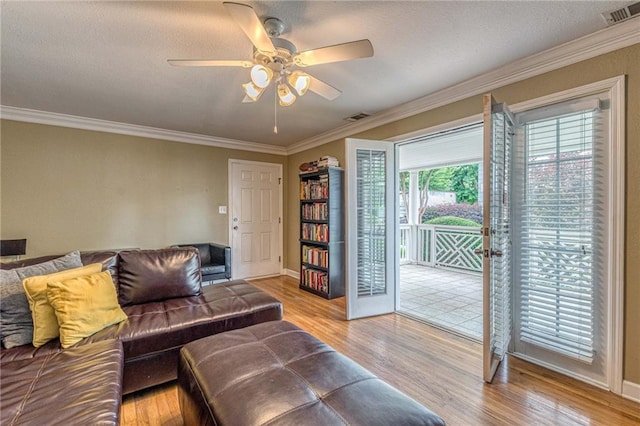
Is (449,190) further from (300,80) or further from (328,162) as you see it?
(300,80)

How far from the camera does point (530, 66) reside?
2.21 m

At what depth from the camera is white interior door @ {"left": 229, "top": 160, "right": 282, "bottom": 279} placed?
4.83 metres

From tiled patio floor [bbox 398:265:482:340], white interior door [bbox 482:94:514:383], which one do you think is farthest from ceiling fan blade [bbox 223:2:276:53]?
tiled patio floor [bbox 398:265:482:340]

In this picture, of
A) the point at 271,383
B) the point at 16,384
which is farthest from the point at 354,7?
the point at 16,384

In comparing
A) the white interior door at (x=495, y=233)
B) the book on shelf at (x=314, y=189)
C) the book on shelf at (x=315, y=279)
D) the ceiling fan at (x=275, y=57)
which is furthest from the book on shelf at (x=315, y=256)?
the ceiling fan at (x=275, y=57)

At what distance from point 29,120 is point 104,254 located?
2390mm

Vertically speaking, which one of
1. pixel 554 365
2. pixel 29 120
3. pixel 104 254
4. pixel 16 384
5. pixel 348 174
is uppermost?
pixel 29 120

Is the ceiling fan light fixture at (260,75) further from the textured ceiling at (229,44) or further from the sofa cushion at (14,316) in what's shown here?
the sofa cushion at (14,316)

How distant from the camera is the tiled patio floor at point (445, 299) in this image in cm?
305

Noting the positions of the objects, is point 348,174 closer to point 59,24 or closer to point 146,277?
point 146,277

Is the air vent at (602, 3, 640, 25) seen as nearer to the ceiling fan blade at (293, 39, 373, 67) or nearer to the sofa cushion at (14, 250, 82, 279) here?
the ceiling fan blade at (293, 39, 373, 67)

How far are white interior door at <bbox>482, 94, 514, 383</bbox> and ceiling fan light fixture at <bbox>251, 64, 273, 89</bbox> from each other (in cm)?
142

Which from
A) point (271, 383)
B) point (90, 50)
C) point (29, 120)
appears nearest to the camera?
point (271, 383)

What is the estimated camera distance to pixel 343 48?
1.56 m
